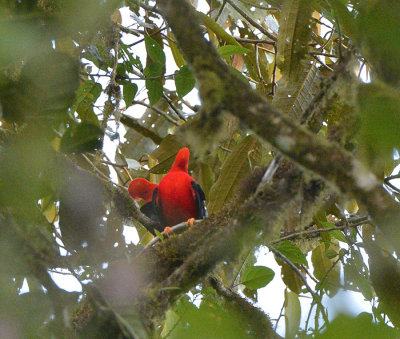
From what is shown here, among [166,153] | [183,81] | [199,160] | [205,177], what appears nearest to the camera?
[199,160]

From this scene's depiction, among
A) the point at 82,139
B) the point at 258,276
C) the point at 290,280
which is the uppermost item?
the point at 290,280

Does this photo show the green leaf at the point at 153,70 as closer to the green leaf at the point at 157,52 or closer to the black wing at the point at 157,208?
the green leaf at the point at 157,52

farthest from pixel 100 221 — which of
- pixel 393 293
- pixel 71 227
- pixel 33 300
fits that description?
pixel 393 293

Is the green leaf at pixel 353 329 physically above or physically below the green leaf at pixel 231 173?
below

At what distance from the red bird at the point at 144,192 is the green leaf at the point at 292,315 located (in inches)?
74.5

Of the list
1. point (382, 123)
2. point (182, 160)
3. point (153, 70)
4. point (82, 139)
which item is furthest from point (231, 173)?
point (382, 123)

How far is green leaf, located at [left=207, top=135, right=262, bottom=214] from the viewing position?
2.64 meters

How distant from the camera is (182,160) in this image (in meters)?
3.68

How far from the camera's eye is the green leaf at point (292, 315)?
1422mm

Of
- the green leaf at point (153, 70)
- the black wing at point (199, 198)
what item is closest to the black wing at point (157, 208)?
the black wing at point (199, 198)

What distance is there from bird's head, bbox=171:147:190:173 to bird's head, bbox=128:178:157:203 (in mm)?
233

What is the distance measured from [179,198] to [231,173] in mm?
975

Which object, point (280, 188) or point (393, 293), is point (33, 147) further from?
point (393, 293)

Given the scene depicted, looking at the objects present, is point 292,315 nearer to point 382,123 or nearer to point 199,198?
point 382,123
